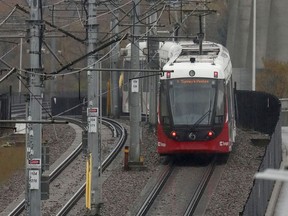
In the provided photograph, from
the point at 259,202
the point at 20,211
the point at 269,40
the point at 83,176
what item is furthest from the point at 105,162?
the point at 269,40

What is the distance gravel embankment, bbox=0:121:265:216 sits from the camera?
71.1ft

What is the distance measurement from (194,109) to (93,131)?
22.1 ft

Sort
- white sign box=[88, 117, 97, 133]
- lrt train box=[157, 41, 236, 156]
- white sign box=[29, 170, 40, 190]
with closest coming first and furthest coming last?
white sign box=[29, 170, 40, 190], white sign box=[88, 117, 97, 133], lrt train box=[157, 41, 236, 156]

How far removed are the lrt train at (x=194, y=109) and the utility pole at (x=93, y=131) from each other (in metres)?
5.57

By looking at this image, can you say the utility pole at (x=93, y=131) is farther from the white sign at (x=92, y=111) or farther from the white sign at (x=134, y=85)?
the white sign at (x=134, y=85)

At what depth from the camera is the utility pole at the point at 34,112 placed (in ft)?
48.7

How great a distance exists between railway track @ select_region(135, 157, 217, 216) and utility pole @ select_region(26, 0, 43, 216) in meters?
6.13

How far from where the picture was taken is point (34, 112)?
1512 cm

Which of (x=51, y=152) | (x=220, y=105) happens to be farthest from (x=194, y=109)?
(x=51, y=152)

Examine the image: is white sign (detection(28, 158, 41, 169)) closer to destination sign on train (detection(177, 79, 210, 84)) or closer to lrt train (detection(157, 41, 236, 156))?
lrt train (detection(157, 41, 236, 156))

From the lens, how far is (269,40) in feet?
250

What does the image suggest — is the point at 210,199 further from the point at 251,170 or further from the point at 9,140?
the point at 9,140

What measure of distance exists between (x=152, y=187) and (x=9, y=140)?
8696mm

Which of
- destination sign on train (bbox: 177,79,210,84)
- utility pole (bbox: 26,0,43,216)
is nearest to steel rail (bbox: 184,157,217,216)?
destination sign on train (bbox: 177,79,210,84)
